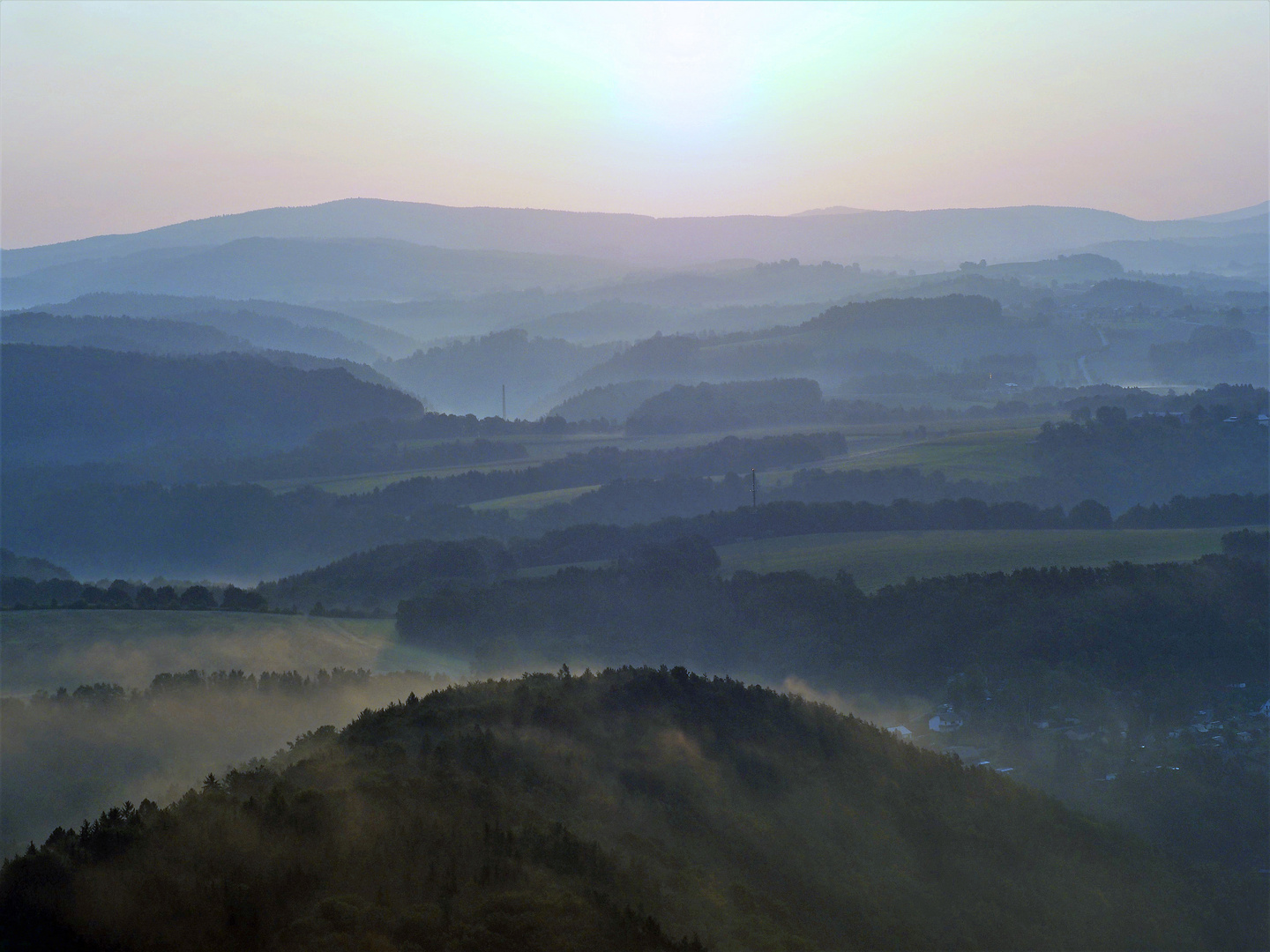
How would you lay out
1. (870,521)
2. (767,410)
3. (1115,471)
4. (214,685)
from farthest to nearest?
(767,410) < (1115,471) < (870,521) < (214,685)

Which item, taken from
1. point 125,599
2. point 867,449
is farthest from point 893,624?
point 867,449

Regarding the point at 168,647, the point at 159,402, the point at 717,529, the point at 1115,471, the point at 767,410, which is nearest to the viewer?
the point at 168,647

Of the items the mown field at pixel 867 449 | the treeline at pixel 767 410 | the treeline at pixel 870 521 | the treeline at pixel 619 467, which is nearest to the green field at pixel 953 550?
the treeline at pixel 870 521

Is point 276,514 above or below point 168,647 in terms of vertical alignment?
below

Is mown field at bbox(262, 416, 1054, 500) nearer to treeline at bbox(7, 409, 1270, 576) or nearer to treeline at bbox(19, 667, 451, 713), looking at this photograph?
treeline at bbox(7, 409, 1270, 576)

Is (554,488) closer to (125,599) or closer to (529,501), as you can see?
(529,501)

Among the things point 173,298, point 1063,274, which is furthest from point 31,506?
point 1063,274
